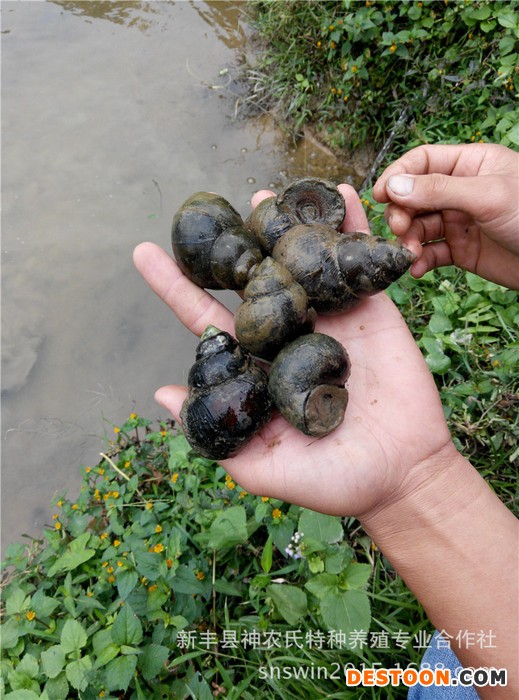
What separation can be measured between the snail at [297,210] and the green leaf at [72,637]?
2018 mm

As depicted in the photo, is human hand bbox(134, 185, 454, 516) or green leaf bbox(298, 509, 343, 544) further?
green leaf bbox(298, 509, 343, 544)

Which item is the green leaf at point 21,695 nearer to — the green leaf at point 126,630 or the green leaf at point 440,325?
the green leaf at point 126,630

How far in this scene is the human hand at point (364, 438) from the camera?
2221 millimetres

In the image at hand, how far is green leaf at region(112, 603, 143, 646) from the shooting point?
2.39 metres

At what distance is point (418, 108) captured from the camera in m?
4.38

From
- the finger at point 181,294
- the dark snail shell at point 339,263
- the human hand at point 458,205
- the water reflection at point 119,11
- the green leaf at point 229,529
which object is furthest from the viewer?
the water reflection at point 119,11

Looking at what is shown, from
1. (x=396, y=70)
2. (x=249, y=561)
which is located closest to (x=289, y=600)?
(x=249, y=561)

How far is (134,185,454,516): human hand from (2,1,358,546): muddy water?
1883 millimetres

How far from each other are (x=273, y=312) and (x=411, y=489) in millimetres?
954

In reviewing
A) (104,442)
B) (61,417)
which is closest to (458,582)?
(104,442)

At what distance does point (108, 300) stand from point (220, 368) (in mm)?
2637

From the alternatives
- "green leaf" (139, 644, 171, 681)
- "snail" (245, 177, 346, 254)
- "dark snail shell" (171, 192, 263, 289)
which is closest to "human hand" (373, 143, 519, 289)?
"snail" (245, 177, 346, 254)

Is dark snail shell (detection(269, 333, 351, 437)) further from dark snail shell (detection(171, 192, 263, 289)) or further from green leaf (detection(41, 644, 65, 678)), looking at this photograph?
green leaf (detection(41, 644, 65, 678))

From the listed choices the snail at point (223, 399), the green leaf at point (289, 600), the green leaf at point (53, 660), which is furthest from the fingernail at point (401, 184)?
the green leaf at point (53, 660)
